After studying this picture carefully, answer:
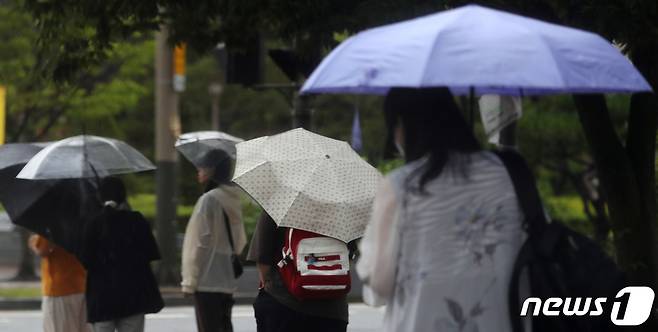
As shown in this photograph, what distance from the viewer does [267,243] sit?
7238 millimetres

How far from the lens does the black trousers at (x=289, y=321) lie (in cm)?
704

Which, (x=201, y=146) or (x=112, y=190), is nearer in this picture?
(x=112, y=190)

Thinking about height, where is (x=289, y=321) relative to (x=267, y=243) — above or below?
below

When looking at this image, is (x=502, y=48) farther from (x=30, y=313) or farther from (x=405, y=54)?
(x=30, y=313)

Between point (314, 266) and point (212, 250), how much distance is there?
3221mm

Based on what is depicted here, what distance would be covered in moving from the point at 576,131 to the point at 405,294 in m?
19.7

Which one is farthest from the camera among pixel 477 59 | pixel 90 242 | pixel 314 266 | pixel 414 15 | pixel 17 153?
pixel 17 153

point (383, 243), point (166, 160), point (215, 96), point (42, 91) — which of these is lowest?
point (215, 96)

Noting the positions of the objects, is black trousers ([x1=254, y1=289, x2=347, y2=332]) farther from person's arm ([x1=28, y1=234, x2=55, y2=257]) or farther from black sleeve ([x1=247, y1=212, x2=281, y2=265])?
person's arm ([x1=28, y1=234, x2=55, y2=257])

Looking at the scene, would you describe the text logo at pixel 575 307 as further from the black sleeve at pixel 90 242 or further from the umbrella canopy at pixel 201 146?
the umbrella canopy at pixel 201 146

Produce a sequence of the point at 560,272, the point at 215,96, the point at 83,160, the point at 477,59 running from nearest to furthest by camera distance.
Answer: the point at 477,59 → the point at 560,272 → the point at 83,160 → the point at 215,96

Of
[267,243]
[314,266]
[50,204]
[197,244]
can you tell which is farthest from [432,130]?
[197,244]

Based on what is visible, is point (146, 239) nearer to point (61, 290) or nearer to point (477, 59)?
point (61, 290)

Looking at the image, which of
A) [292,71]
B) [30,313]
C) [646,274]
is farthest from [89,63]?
[30,313]
